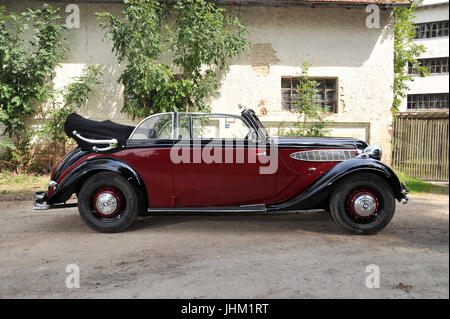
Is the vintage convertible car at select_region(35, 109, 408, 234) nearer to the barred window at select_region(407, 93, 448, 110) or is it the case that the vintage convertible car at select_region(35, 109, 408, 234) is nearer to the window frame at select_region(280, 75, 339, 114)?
the window frame at select_region(280, 75, 339, 114)

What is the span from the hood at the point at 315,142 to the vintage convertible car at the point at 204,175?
17 mm

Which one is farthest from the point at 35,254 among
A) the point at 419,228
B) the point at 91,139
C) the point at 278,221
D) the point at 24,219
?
the point at 419,228

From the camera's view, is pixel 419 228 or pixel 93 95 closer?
pixel 419 228

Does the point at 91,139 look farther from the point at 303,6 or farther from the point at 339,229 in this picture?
the point at 303,6

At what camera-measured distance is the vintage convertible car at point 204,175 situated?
4.04 meters

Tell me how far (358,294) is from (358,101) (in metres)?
8.63

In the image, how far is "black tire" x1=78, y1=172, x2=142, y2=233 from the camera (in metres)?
4.13

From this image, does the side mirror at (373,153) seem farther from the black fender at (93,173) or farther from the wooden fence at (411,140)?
the wooden fence at (411,140)

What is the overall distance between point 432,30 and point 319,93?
749 inches

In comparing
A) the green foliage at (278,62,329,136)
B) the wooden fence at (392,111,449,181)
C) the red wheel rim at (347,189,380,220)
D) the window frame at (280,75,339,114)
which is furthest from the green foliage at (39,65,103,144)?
Answer: the wooden fence at (392,111,449,181)

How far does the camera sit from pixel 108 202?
4137 millimetres

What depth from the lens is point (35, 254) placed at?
137 inches

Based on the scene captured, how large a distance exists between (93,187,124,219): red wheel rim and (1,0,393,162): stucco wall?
5.98 meters

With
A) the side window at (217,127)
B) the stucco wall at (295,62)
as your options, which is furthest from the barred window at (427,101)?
the side window at (217,127)
